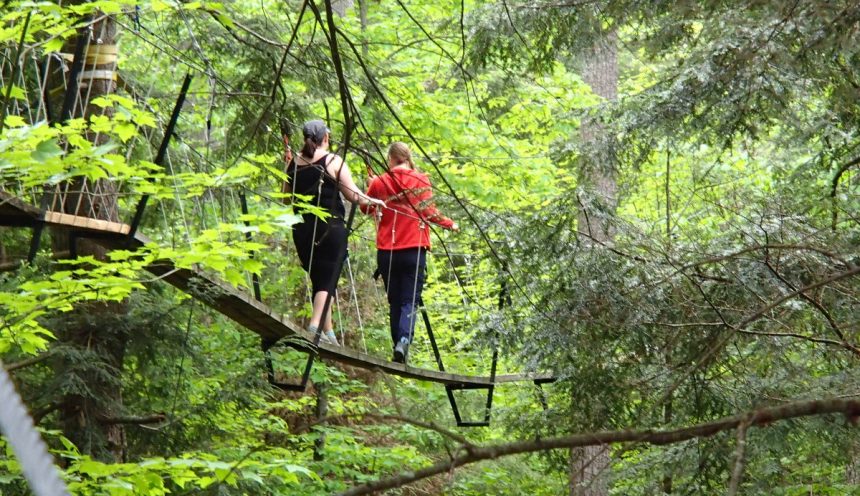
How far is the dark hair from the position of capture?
4.23 metres

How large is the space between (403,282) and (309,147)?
0.94 m

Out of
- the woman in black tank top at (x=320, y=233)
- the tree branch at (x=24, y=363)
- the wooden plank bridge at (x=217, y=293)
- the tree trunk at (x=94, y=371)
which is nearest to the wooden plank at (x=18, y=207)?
the wooden plank bridge at (x=217, y=293)

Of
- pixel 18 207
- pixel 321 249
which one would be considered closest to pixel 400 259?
pixel 321 249

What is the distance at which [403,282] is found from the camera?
16.0 feet

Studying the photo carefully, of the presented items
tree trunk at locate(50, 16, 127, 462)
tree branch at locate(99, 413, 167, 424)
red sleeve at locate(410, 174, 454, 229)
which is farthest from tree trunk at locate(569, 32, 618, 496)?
Result: tree trunk at locate(50, 16, 127, 462)

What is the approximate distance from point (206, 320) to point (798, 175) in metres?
5.31

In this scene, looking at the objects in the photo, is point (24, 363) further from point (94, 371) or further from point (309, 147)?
point (94, 371)

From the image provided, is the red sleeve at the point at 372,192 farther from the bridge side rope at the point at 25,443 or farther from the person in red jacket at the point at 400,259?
the bridge side rope at the point at 25,443

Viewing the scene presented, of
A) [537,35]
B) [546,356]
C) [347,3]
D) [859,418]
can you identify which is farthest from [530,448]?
[347,3]

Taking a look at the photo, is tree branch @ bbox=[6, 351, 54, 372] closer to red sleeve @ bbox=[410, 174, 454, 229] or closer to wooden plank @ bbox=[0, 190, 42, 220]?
wooden plank @ bbox=[0, 190, 42, 220]

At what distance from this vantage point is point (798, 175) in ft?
16.7

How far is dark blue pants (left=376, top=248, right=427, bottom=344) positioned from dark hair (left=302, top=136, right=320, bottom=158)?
72 centimetres

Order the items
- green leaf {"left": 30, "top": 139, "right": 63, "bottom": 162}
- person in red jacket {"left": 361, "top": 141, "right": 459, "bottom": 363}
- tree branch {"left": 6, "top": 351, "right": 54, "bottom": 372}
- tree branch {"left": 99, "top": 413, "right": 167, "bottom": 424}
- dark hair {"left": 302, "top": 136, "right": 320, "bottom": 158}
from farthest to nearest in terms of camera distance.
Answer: tree branch {"left": 99, "top": 413, "right": 167, "bottom": 424}
person in red jacket {"left": 361, "top": 141, "right": 459, "bottom": 363}
dark hair {"left": 302, "top": 136, "right": 320, "bottom": 158}
tree branch {"left": 6, "top": 351, "right": 54, "bottom": 372}
green leaf {"left": 30, "top": 139, "right": 63, "bottom": 162}

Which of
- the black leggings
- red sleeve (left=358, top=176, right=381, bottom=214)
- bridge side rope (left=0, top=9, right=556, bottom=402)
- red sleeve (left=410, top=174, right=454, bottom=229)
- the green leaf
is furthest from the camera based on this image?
red sleeve (left=358, top=176, right=381, bottom=214)
